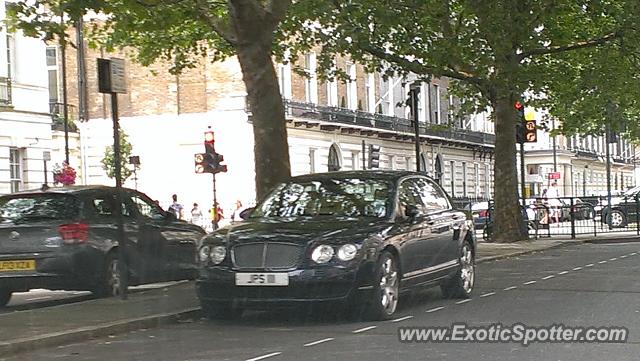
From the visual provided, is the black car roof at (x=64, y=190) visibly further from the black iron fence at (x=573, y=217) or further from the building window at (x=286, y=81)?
the building window at (x=286, y=81)

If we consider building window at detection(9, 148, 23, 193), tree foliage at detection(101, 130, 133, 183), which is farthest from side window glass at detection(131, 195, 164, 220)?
tree foliage at detection(101, 130, 133, 183)

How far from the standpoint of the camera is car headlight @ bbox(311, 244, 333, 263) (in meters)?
10.0

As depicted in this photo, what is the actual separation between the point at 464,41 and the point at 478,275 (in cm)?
972

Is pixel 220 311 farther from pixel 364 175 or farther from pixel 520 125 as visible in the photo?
pixel 520 125

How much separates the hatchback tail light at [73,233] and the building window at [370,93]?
136 ft

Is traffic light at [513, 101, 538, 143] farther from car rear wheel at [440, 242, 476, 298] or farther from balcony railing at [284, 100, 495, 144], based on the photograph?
car rear wheel at [440, 242, 476, 298]

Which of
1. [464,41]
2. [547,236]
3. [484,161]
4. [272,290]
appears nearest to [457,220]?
[272,290]

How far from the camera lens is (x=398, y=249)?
10.8m

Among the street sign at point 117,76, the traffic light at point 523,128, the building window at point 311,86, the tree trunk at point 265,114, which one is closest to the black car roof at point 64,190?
the street sign at point 117,76

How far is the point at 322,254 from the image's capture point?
1005 centimetres

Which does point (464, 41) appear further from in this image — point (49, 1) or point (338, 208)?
point (338, 208)

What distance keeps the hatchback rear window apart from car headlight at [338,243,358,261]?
14.7ft

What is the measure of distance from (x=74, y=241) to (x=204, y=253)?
275cm

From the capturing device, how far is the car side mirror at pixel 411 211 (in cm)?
1134
